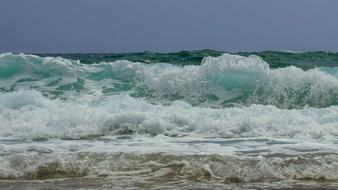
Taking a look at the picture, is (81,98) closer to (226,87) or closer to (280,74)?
(226,87)

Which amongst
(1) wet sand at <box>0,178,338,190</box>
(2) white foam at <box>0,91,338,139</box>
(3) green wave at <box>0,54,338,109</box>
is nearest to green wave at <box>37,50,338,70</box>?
(3) green wave at <box>0,54,338,109</box>

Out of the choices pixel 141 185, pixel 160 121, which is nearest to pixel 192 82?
pixel 160 121

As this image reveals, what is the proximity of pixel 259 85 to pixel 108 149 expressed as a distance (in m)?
5.66

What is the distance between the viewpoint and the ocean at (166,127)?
489 cm

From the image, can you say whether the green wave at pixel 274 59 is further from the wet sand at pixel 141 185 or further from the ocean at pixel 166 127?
the wet sand at pixel 141 185

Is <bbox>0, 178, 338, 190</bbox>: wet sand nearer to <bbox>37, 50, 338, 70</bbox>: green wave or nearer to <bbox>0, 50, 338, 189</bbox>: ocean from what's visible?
<bbox>0, 50, 338, 189</bbox>: ocean

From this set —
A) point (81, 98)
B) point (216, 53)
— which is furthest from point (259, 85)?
point (216, 53)

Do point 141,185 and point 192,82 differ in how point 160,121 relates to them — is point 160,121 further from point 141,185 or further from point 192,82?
point 192,82

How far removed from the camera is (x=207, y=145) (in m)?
6.04

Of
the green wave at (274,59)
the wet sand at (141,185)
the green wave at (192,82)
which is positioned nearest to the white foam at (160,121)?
the green wave at (192,82)

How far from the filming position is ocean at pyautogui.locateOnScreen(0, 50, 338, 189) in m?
4.89

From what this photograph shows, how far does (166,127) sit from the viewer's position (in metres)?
7.28

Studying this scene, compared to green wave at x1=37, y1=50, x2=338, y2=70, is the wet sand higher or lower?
lower

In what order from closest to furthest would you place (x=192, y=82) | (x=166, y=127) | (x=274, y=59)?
(x=166, y=127)
(x=192, y=82)
(x=274, y=59)
